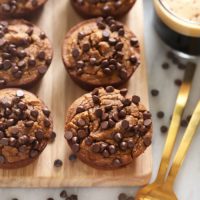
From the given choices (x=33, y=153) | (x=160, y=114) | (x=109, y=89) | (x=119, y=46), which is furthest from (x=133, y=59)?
(x=33, y=153)

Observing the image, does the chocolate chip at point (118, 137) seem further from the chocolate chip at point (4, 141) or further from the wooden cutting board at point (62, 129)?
the chocolate chip at point (4, 141)

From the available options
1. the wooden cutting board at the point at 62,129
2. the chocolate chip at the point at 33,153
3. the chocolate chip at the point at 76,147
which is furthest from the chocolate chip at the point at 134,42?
the chocolate chip at the point at 33,153

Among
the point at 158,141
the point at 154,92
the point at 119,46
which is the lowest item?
the point at 158,141

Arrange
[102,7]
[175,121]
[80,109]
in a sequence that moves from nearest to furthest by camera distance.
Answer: [80,109], [175,121], [102,7]

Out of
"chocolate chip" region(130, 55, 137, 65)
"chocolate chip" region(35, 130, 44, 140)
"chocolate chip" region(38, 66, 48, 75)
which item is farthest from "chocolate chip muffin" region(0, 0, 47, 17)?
"chocolate chip" region(35, 130, 44, 140)

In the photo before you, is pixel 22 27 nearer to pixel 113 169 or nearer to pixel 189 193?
pixel 113 169

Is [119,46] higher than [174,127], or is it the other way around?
[119,46]

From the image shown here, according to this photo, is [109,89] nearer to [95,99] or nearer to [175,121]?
[95,99]

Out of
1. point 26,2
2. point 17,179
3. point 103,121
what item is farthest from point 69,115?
point 26,2
